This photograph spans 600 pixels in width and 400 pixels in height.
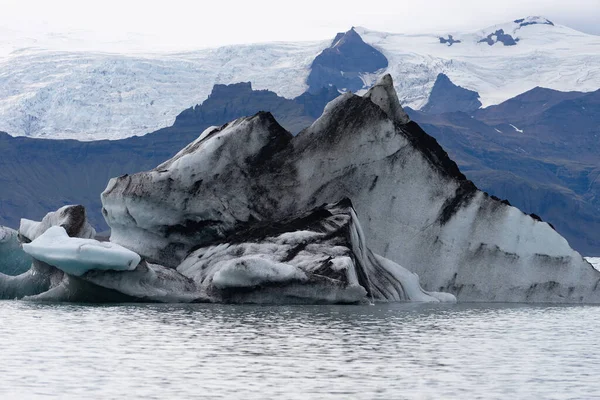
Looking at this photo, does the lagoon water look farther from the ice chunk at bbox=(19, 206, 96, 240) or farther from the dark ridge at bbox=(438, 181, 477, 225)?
the dark ridge at bbox=(438, 181, 477, 225)

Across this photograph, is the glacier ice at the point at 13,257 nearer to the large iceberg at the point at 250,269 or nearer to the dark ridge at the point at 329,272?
the large iceberg at the point at 250,269

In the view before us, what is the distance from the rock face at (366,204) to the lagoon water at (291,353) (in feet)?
15.7

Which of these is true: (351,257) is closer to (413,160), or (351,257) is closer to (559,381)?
(413,160)

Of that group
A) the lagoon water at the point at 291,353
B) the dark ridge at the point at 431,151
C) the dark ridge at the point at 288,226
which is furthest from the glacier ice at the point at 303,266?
the dark ridge at the point at 431,151

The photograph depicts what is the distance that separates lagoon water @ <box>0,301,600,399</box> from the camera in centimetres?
2052

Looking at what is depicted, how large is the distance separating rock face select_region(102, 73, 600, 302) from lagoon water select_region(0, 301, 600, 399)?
4771 mm

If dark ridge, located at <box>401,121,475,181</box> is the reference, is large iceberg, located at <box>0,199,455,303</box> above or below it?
below

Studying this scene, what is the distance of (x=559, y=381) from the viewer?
72.4ft

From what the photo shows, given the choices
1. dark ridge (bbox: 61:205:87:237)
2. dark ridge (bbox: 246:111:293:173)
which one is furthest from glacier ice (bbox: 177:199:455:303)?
dark ridge (bbox: 61:205:87:237)

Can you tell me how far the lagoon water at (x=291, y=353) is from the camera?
67.3ft

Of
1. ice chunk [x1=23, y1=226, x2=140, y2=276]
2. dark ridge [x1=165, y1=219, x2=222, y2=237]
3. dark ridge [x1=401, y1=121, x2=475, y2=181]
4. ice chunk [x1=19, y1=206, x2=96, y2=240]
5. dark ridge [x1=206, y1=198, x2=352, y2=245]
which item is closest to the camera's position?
ice chunk [x1=23, y1=226, x2=140, y2=276]

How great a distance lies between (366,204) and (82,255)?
11.2 m

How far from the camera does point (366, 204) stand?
41.2m

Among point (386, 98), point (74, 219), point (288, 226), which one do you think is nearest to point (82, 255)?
point (74, 219)
